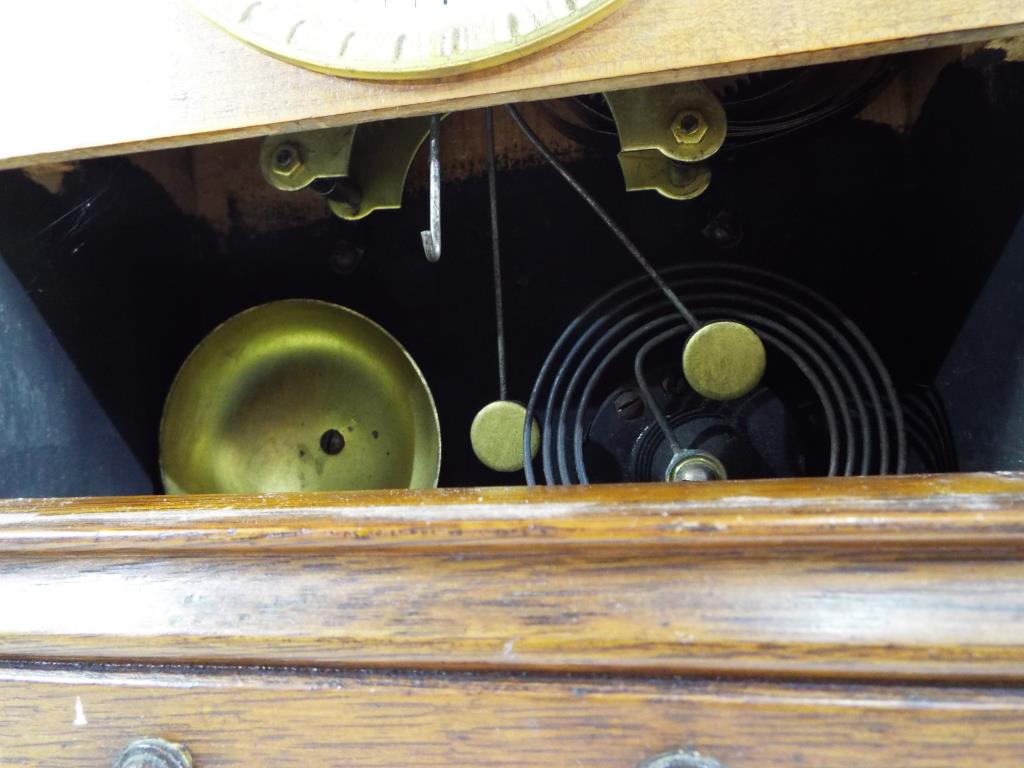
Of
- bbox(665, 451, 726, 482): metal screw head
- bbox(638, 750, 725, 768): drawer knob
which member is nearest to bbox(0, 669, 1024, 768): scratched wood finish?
bbox(638, 750, 725, 768): drawer knob

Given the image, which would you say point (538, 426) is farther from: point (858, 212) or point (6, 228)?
point (6, 228)

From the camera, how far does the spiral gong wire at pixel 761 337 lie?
29.6 inches

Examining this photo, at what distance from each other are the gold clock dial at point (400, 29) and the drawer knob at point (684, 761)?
44 cm

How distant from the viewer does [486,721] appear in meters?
0.46

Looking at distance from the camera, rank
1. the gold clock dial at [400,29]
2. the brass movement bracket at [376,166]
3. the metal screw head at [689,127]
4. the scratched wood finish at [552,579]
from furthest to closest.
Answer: the brass movement bracket at [376,166]
the metal screw head at [689,127]
the gold clock dial at [400,29]
the scratched wood finish at [552,579]

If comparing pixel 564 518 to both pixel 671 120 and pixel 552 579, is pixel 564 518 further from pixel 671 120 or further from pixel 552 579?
pixel 671 120

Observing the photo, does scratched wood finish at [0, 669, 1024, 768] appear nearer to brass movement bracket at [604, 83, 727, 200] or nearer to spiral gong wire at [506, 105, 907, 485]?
spiral gong wire at [506, 105, 907, 485]

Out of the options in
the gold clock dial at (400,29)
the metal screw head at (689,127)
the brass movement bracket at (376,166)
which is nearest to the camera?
the gold clock dial at (400,29)

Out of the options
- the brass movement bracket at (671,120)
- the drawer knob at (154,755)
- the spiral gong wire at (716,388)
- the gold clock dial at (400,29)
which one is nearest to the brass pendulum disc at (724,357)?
the spiral gong wire at (716,388)

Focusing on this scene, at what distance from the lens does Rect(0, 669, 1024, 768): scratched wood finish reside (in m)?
0.42

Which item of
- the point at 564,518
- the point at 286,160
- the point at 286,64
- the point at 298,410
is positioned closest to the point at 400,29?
the point at 286,64

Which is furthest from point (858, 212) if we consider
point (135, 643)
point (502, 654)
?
point (135, 643)

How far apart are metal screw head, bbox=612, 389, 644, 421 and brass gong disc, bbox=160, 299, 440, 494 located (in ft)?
0.65

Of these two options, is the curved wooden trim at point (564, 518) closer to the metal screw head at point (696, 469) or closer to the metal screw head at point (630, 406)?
the metal screw head at point (696, 469)
